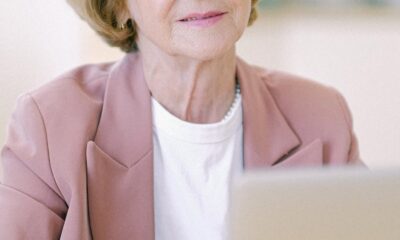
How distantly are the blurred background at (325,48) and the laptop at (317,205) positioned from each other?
2.19 m

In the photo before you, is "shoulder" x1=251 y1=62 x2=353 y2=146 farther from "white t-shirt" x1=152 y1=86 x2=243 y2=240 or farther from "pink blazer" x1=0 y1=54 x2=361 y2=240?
"white t-shirt" x1=152 y1=86 x2=243 y2=240

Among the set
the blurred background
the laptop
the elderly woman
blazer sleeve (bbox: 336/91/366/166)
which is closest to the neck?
the elderly woman

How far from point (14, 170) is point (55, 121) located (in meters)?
0.10

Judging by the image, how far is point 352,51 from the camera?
2.95 meters

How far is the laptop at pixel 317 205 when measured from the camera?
Answer: 0.56 m

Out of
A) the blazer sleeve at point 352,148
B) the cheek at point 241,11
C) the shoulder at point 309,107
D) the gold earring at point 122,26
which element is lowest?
the blazer sleeve at point 352,148

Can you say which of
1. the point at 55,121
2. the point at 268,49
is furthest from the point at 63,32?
the point at 55,121

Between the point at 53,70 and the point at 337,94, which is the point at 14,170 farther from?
the point at 53,70

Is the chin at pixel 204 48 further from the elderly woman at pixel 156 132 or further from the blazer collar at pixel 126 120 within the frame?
the blazer collar at pixel 126 120

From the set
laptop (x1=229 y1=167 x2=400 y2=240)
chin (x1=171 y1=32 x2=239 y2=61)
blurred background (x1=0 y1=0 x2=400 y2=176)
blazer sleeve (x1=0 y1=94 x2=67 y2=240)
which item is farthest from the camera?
blurred background (x1=0 y1=0 x2=400 y2=176)

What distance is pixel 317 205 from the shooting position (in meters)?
0.57

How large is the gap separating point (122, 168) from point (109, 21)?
1.01 feet

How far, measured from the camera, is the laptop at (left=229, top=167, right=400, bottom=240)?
22.0 inches

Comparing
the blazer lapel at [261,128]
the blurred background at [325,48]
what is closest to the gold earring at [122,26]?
the blazer lapel at [261,128]
